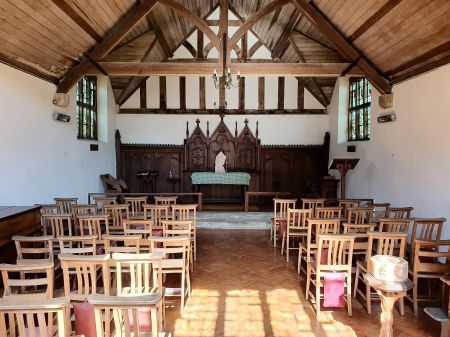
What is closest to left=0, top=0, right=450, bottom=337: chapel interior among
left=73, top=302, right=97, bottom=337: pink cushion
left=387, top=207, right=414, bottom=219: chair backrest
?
left=73, top=302, right=97, bottom=337: pink cushion

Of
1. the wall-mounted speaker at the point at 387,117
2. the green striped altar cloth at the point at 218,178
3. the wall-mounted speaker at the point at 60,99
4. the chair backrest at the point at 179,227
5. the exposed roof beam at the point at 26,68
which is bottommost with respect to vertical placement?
the chair backrest at the point at 179,227

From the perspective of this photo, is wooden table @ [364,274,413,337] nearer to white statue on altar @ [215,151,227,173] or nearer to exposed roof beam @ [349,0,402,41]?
exposed roof beam @ [349,0,402,41]

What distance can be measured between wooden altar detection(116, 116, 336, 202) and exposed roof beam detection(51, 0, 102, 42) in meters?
4.91

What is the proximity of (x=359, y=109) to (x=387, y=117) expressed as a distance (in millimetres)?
2064

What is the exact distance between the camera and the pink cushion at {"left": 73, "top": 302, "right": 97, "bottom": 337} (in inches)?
108

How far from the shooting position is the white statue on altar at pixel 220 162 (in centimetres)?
1141

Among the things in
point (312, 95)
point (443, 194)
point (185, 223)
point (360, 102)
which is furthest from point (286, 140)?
point (185, 223)

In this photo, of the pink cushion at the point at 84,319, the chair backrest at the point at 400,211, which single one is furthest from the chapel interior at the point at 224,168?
the chair backrest at the point at 400,211

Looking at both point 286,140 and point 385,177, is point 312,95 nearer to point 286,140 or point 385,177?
point 286,140

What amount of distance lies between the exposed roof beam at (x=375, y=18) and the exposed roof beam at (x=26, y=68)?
6.42 m

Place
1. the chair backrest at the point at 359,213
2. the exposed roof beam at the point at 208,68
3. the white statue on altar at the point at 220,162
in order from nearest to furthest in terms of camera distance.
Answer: the chair backrest at the point at 359,213
the exposed roof beam at the point at 208,68
the white statue on altar at the point at 220,162

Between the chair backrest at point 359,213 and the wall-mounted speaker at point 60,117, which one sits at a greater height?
the wall-mounted speaker at point 60,117

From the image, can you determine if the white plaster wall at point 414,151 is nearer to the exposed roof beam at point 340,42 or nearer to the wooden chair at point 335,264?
the exposed roof beam at point 340,42

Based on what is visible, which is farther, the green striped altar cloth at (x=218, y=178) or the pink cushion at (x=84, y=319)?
the green striped altar cloth at (x=218, y=178)
